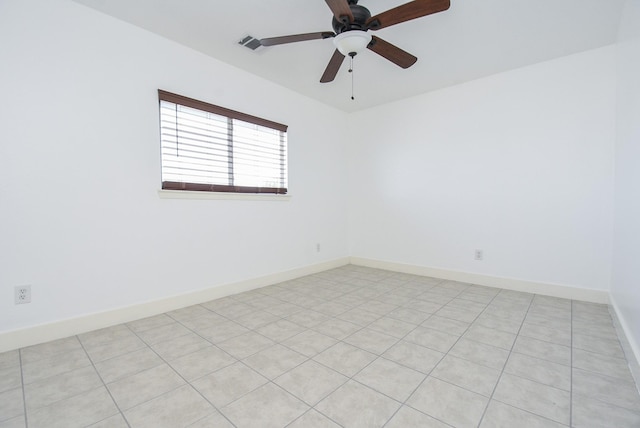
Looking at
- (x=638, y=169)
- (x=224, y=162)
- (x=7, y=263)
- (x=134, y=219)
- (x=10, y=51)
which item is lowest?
(x=7, y=263)

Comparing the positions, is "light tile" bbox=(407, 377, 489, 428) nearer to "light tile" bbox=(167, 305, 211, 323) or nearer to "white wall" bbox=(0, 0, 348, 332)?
"light tile" bbox=(167, 305, 211, 323)

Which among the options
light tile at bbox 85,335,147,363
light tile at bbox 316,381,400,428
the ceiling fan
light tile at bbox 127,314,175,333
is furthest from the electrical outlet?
the ceiling fan

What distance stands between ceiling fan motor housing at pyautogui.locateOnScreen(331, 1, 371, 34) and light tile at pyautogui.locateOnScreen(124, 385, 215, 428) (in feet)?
7.50

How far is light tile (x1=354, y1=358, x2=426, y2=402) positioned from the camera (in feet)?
4.77

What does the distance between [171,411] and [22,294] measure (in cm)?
152

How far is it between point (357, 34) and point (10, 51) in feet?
7.56

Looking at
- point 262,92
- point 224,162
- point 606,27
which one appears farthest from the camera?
point 262,92

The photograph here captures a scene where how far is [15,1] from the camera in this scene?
6.10ft

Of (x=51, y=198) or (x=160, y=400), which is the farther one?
(x=51, y=198)

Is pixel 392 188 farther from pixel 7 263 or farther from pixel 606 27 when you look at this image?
pixel 7 263

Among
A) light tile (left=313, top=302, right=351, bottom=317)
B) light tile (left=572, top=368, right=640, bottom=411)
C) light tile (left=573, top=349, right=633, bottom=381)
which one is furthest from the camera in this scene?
light tile (left=313, top=302, right=351, bottom=317)

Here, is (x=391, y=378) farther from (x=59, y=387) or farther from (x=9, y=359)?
(x=9, y=359)

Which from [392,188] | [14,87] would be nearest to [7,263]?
[14,87]

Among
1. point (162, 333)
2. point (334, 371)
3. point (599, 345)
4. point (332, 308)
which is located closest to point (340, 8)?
point (334, 371)
